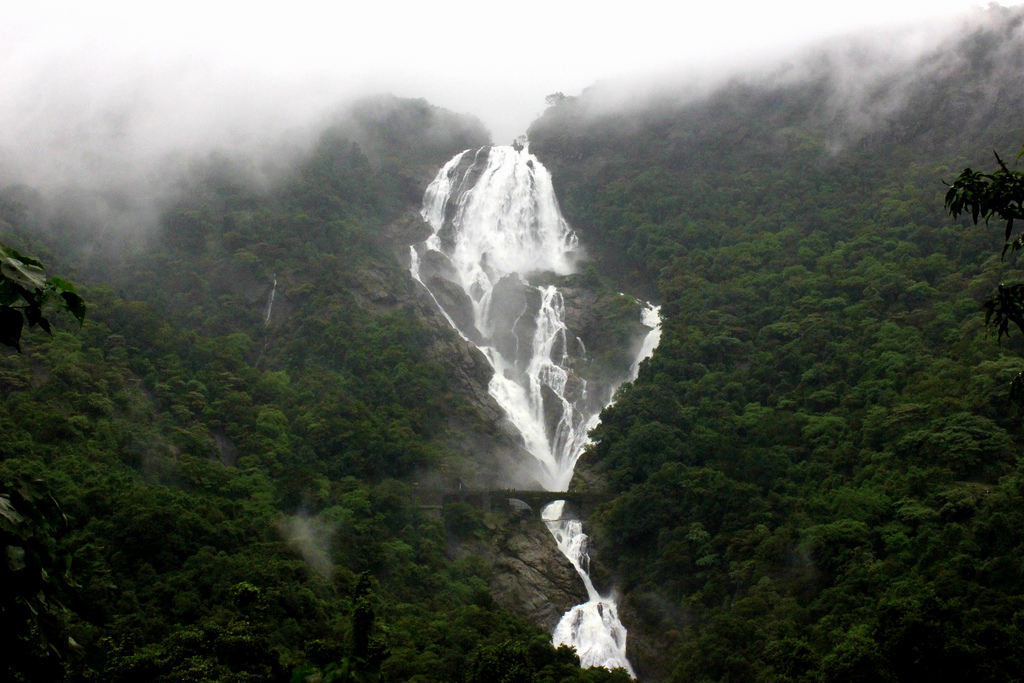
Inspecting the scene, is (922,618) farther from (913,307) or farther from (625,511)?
(913,307)

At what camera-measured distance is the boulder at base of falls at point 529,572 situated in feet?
154

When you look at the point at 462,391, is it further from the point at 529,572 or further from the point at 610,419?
the point at 529,572

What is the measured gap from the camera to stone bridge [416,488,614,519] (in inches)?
2057

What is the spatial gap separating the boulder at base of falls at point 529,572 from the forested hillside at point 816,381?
2504 mm

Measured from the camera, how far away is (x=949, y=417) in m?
43.1

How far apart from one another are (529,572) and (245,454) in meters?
16.0

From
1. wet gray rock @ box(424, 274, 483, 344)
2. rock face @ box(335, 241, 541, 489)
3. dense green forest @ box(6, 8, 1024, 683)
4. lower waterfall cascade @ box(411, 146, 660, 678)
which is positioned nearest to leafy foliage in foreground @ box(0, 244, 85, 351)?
dense green forest @ box(6, 8, 1024, 683)

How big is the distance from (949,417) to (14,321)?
144 feet

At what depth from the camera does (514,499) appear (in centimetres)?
5281

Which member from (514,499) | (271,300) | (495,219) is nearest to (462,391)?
(514,499)

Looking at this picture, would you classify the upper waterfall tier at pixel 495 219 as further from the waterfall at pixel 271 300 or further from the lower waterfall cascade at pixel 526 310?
the waterfall at pixel 271 300

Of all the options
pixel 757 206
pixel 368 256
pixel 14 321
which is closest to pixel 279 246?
pixel 368 256

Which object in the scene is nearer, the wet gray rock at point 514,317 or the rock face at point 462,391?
the rock face at point 462,391

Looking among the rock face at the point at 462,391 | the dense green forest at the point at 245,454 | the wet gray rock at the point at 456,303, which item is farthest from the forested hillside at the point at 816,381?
the wet gray rock at the point at 456,303
